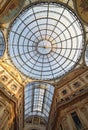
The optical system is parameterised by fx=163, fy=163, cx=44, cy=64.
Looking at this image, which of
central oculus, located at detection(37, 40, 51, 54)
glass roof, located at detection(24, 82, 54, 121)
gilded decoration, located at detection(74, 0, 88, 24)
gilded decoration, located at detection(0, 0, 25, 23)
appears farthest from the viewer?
glass roof, located at detection(24, 82, 54, 121)

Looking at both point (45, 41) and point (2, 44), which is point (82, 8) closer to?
point (45, 41)

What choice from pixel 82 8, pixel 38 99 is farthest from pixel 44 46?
pixel 38 99

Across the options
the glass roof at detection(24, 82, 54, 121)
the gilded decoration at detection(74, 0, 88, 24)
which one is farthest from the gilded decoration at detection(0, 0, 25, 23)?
the glass roof at detection(24, 82, 54, 121)

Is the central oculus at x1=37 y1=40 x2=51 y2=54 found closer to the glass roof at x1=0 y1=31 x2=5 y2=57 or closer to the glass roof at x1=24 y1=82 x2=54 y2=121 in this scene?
the glass roof at x1=0 y1=31 x2=5 y2=57

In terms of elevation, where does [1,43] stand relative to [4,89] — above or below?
above

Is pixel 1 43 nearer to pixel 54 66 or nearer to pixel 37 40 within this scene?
pixel 37 40

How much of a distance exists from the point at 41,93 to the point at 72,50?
15661mm

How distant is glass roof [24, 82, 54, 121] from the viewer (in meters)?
37.4

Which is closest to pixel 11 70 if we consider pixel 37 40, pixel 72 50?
pixel 37 40

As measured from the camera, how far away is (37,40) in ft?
106

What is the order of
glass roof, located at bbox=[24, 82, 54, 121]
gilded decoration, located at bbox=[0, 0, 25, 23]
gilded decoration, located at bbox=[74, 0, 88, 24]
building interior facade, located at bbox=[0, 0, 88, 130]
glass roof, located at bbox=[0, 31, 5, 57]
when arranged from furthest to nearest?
glass roof, located at bbox=[24, 82, 54, 121]
glass roof, located at bbox=[0, 31, 5, 57]
building interior facade, located at bbox=[0, 0, 88, 130]
gilded decoration, located at bbox=[74, 0, 88, 24]
gilded decoration, located at bbox=[0, 0, 25, 23]

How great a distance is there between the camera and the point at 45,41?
3234cm

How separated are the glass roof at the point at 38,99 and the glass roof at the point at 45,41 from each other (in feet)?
A: 13.3

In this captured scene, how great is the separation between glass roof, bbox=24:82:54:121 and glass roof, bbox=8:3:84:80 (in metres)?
4.05
